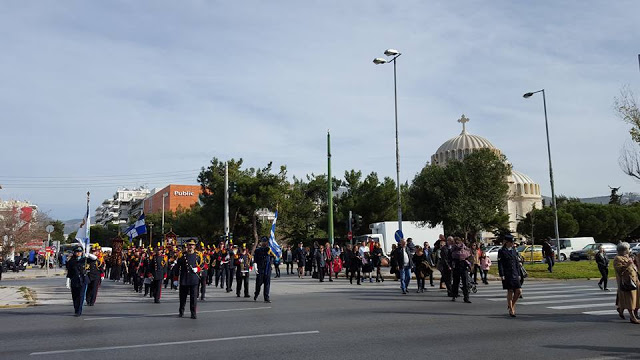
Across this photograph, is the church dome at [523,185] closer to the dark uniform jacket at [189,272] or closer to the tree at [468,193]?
the tree at [468,193]

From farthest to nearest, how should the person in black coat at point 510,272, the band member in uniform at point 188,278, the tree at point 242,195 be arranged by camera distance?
1. the tree at point 242,195
2. the band member in uniform at point 188,278
3. the person in black coat at point 510,272

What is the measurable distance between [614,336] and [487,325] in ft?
7.08

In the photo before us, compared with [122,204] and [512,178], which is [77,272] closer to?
[512,178]

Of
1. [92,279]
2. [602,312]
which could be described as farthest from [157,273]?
[602,312]

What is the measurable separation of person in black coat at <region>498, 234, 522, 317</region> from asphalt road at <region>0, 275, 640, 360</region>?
473mm

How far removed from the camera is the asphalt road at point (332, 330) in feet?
26.0

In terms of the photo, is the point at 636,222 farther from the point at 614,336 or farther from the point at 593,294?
the point at 614,336

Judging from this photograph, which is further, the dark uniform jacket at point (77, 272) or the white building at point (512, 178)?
the white building at point (512, 178)

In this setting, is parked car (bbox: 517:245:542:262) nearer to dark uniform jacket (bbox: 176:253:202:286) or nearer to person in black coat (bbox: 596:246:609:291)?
person in black coat (bbox: 596:246:609:291)

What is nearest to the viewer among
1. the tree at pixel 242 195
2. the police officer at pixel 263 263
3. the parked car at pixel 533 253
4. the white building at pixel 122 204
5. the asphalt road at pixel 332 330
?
the asphalt road at pixel 332 330

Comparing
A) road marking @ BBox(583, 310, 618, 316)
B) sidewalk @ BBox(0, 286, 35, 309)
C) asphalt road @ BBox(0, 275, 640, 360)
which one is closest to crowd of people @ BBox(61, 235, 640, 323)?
asphalt road @ BBox(0, 275, 640, 360)

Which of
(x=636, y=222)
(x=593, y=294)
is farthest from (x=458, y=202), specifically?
(x=636, y=222)

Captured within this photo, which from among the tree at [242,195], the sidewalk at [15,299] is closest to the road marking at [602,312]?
the sidewalk at [15,299]

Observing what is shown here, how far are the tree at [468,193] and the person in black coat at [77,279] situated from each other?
30298 mm
